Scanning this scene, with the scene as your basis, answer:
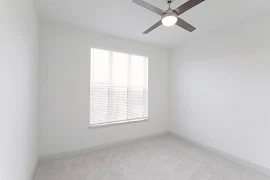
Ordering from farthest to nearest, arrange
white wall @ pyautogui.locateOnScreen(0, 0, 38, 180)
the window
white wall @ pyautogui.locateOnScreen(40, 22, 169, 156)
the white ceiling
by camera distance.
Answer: the window
white wall @ pyautogui.locateOnScreen(40, 22, 169, 156)
the white ceiling
white wall @ pyautogui.locateOnScreen(0, 0, 38, 180)

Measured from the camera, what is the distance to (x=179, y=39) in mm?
3105

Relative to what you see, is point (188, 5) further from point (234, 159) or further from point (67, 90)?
point (234, 159)

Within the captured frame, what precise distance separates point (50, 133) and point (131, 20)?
2.48m

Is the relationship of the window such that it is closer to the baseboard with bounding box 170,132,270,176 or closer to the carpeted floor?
the carpeted floor

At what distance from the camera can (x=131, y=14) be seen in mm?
2094

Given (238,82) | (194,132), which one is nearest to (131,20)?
(238,82)

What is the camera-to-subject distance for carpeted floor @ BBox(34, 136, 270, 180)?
1960 millimetres

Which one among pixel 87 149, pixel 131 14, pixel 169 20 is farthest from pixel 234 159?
pixel 131 14

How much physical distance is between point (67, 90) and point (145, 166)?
6.48 feet

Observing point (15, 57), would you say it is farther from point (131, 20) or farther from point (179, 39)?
point (179, 39)

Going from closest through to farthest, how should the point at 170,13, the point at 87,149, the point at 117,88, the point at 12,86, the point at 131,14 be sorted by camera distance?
1. the point at 12,86
2. the point at 170,13
3. the point at 131,14
4. the point at 87,149
5. the point at 117,88

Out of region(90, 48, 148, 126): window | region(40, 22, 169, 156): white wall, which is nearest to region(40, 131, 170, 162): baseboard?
region(40, 22, 169, 156): white wall

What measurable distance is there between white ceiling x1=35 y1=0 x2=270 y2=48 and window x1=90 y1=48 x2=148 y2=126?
63 cm

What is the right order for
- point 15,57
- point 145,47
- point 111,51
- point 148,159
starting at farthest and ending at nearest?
1. point 145,47
2. point 111,51
3. point 148,159
4. point 15,57
